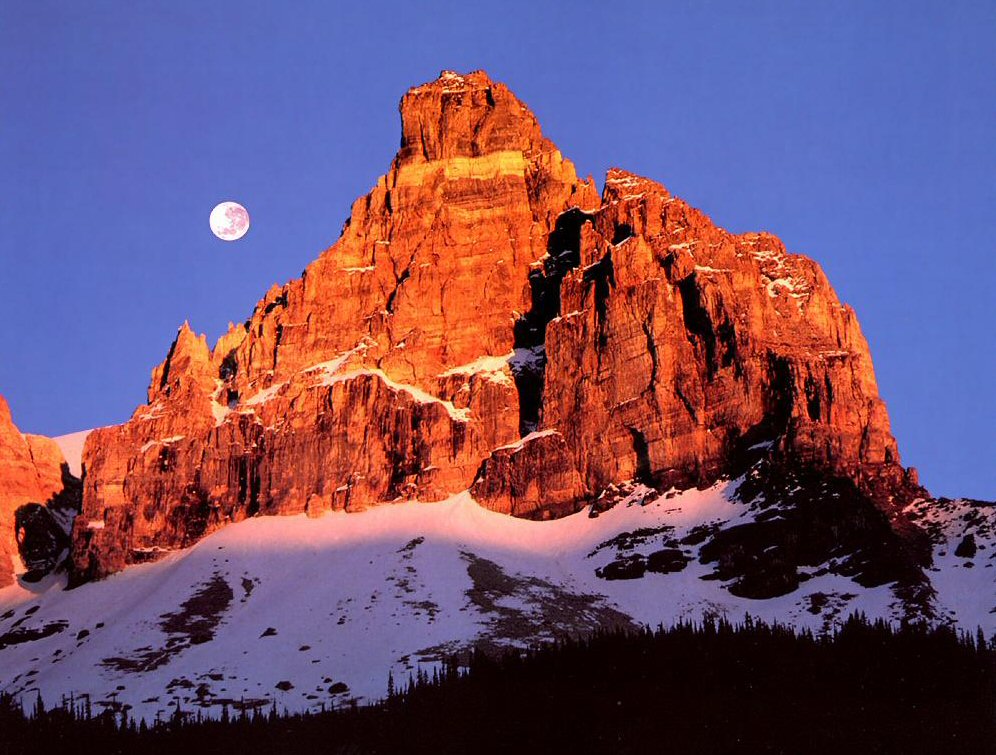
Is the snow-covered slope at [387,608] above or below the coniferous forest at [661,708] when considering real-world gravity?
above

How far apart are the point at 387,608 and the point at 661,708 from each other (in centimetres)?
6409

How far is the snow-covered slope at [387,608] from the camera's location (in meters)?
161

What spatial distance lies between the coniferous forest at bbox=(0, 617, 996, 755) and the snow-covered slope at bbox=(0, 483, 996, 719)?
19295 mm

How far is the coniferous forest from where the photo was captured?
351ft

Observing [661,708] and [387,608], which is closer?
[661,708]

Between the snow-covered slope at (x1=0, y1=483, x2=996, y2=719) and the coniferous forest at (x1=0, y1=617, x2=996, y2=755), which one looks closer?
the coniferous forest at (x1=0, y1=617, x2=996, y2=755)

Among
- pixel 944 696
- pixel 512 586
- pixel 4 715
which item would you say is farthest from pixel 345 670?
pixel 944 696

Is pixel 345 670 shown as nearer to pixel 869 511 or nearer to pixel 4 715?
pixel 4 715

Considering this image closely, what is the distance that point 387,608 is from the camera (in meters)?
174

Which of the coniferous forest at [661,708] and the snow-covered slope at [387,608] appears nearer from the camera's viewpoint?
the coniferous forest at [661,708]

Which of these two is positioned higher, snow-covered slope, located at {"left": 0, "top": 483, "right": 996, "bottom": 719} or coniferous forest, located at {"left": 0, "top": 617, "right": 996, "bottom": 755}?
snow-covered slope, located at {"left": 0, "top": 483, "right": 996, "bottom": 719}

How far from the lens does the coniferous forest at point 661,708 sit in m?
107

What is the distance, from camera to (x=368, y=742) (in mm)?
116688

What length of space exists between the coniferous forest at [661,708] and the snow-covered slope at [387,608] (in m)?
19.3
